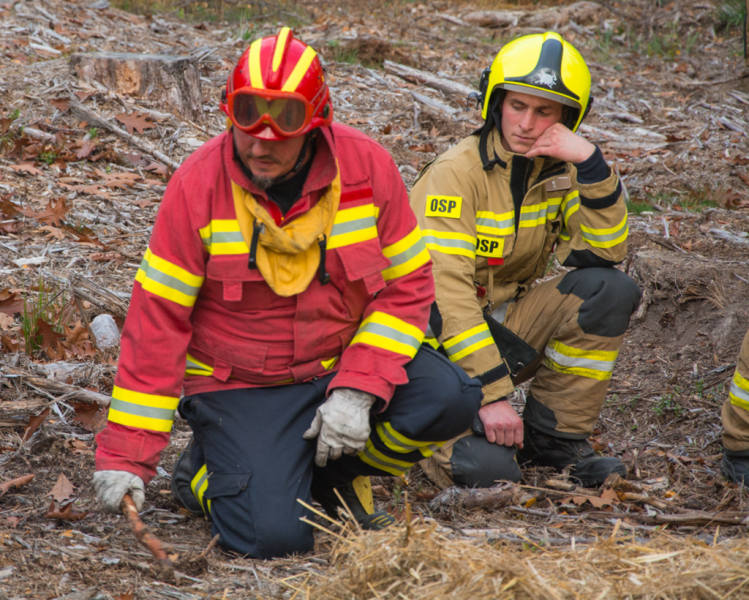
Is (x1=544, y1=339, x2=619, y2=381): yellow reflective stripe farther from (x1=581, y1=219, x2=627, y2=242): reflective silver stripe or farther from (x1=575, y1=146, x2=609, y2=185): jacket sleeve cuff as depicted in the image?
(x1=575, y1=146, x2=609, y2=185): jacket sleeve cuff

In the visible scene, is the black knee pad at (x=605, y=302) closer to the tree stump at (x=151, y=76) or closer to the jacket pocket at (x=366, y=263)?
the jacket pocket at (x=366, y=263)

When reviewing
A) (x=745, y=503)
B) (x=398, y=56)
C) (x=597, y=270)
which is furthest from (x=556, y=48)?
(x=398, y=56)

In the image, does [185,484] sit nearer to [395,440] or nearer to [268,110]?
[395,440]

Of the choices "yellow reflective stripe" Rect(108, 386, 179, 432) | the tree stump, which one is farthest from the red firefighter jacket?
the tree stump

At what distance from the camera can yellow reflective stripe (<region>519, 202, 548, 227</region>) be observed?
3.46m

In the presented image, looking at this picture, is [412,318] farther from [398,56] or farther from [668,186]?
[398,56]

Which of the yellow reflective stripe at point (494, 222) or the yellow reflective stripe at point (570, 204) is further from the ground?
the yellow reflective stripe at point (570, 204)

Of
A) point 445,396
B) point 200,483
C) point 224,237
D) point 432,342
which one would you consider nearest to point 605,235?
Answer: point 432,342

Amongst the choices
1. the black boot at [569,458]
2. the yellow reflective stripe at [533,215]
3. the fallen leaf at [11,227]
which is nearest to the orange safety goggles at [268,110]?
the yellow reflective stripe at [533,215]

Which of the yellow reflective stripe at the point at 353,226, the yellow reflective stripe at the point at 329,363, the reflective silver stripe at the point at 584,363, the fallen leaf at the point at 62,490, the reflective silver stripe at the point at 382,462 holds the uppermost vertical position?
the yellow reflective stripe at the point at 353,226

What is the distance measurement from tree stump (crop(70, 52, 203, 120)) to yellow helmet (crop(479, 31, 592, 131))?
414cm

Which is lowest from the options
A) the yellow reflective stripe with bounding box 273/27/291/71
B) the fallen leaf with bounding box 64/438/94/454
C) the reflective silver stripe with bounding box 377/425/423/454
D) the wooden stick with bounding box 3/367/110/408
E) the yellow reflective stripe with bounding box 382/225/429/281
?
the fallen leaf with bounding box 64/438/94/454

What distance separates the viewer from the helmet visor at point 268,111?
241cm

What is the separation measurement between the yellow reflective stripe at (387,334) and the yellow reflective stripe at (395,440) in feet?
0.94
